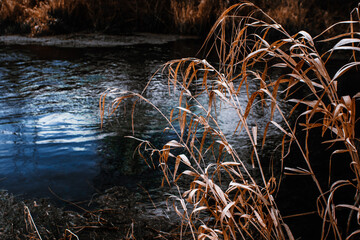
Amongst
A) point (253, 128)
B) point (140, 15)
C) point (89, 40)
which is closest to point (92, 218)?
point (253, 128)

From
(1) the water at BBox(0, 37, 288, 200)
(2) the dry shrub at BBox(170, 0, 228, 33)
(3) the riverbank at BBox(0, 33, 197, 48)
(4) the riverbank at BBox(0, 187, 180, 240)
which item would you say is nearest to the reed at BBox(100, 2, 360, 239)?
(4) the riverbank at BBox(0, 187, 180, 240)

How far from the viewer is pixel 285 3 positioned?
7.96 meters

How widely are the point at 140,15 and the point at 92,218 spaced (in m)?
6.71

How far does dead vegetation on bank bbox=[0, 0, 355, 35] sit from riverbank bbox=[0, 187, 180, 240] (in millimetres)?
5839

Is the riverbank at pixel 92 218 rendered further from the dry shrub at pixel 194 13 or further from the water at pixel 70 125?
the dry shrub at pixel 194 13

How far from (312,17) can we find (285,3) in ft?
2.18

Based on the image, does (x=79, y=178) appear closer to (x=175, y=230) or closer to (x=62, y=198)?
(x=62, y=198)

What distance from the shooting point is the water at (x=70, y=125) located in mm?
2273

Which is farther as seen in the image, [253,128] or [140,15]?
[140,15]

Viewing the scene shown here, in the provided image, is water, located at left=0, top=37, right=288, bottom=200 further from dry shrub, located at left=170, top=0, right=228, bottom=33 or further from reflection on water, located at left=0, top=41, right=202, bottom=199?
dry shrub, located at left=170, top=0, right=228, bottom=33

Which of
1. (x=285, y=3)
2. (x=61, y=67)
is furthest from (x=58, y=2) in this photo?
(x=285, y=3)

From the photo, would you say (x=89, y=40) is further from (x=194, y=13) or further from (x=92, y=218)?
(x=92, y=218)

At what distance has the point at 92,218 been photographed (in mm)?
1859

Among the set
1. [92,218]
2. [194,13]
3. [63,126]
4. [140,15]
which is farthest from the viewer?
[140,15]
